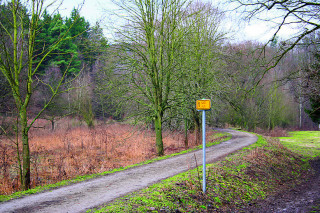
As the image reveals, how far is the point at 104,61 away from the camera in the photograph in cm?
1280

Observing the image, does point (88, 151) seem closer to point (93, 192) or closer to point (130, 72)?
point (130, 72)

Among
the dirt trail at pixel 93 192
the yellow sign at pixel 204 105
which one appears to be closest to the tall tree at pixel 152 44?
the dirt trail at pixel 93 192

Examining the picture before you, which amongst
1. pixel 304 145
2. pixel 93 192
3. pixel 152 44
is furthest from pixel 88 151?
pixel 304 145

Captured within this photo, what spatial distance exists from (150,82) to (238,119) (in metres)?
24.0

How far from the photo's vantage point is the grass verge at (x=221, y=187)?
5.41 m

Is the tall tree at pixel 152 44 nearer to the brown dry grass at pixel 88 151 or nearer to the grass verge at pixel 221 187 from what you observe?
the brown dry grass at pixel 88 151

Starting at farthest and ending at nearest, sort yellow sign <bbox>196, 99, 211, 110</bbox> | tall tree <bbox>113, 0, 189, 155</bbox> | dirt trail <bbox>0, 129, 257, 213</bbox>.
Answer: tall tree <bbox>113, 0, 189, 155</bbox> < yellow sign <bbox>196, 99, 211, 110</bbox> < dirt trail <bbox>0, 129, 257, 213</bbox>

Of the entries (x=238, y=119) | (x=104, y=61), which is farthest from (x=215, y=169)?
(x=238, y=119)

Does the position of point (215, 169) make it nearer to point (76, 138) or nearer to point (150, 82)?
point (150, 82)

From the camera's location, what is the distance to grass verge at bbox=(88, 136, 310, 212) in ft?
17.8

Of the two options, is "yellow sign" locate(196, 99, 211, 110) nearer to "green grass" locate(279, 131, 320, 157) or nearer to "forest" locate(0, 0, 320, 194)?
"forest" locate(0, 0, 320, 194)

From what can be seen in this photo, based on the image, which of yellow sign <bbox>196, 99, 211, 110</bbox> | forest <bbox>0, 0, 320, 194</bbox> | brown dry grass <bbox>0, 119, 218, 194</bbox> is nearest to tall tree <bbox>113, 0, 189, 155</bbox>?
forest <bbox>0, 0, 320, 194</bbox>

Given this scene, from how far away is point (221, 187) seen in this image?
706 centimetres

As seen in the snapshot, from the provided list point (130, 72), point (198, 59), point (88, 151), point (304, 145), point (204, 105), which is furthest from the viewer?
point (304, 145)
